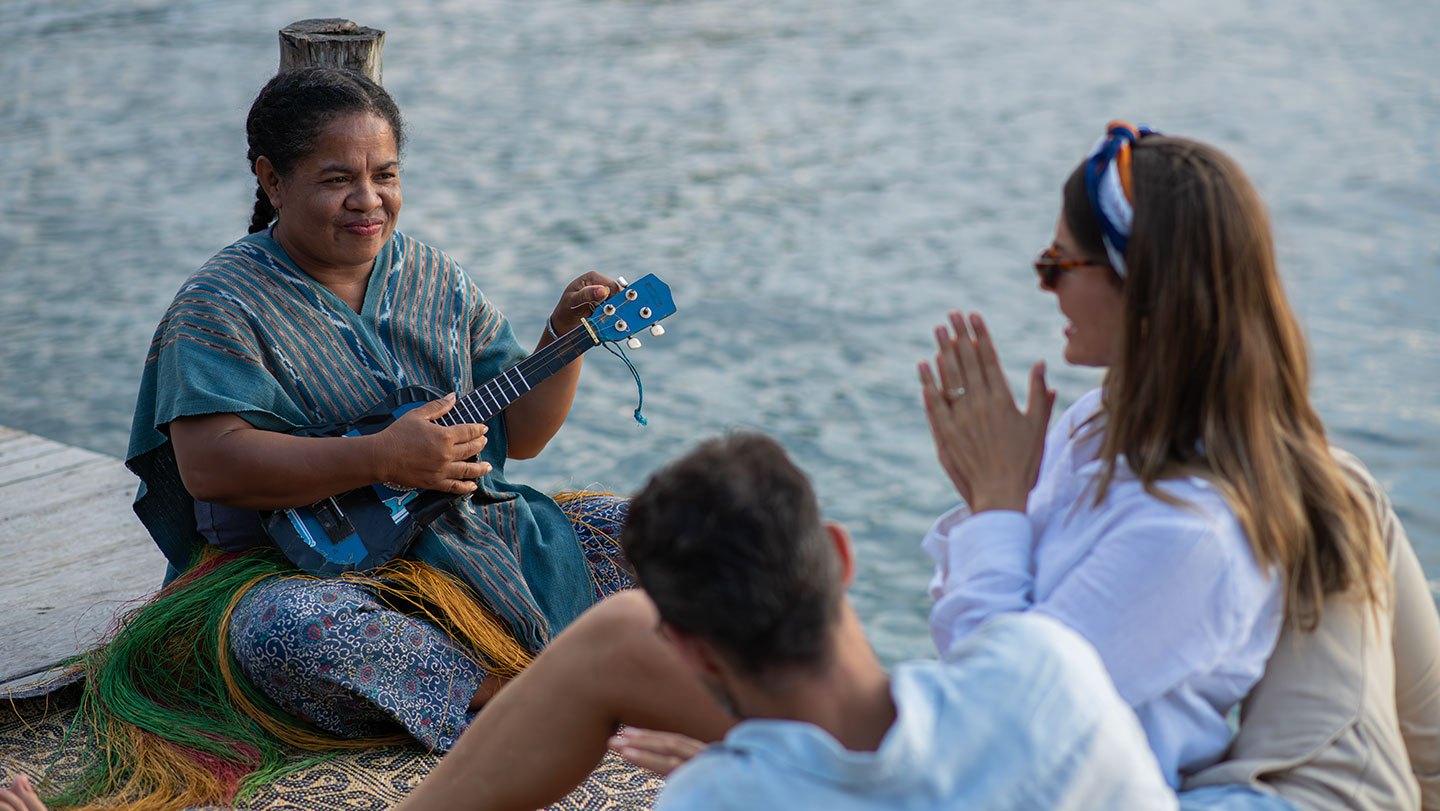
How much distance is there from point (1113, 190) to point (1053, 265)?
138 millimetres

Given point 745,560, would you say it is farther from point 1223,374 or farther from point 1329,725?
point 1329,725

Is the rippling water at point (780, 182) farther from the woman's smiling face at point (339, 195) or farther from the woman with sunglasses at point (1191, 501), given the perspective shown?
the woman's smiling face at point (339, 195)

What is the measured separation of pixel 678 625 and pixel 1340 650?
0.85 metres

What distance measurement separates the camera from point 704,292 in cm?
908

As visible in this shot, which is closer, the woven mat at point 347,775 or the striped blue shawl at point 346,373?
the woven mat at point 347,775

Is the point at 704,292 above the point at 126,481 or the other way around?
the other way around

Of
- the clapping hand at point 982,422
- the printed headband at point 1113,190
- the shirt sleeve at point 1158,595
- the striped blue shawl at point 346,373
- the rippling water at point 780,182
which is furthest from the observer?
the rippling water at point 780,182

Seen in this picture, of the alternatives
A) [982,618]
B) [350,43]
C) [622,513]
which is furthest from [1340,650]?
[350,43]

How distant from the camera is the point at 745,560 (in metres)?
1.29

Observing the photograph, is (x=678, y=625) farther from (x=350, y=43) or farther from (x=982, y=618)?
(x=350, y=43)

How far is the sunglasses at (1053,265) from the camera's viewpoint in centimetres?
179

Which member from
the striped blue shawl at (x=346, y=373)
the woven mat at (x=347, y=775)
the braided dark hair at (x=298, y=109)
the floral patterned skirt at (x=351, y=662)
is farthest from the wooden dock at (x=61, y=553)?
the braided dark hair at (x=298, y=109)

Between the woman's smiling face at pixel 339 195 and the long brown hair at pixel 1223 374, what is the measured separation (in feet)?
5.34

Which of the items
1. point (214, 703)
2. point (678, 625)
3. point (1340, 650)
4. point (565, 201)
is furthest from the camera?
point (565, 201)
